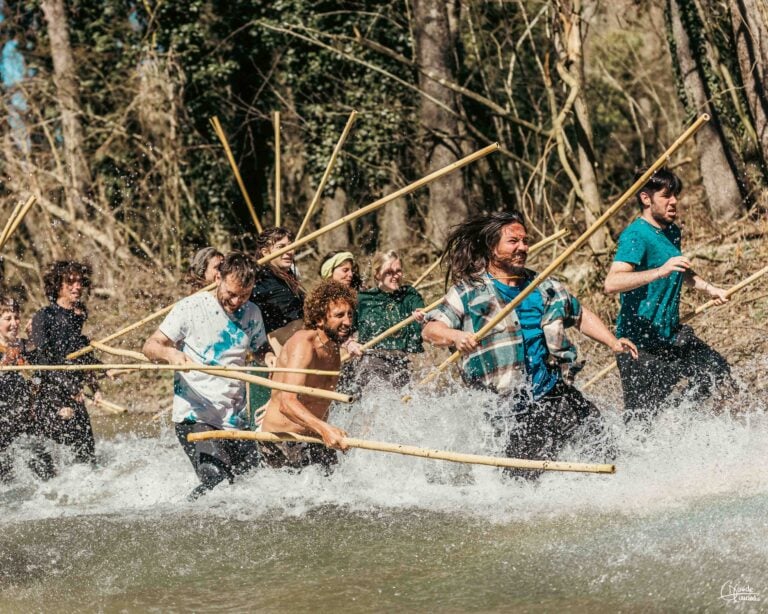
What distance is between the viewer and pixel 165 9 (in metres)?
18.9

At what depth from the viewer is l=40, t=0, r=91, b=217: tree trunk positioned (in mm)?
18297

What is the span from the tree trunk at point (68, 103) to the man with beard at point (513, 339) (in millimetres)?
12341

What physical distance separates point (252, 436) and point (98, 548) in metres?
1.04

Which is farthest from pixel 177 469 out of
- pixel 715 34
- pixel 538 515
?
pixel 715 34

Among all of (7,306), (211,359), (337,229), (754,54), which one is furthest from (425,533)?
(337,229)

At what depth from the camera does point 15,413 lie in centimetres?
884

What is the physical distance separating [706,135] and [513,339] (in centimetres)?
791

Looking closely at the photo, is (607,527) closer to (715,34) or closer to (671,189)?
(671,189)

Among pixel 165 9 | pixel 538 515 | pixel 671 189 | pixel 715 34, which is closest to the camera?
pixel 538 515

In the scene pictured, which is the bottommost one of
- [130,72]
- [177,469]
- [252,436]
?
[177,469]

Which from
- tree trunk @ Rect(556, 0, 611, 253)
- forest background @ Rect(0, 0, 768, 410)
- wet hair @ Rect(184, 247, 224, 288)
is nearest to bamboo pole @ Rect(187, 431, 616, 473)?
wet hair @ Rect(184, 247, 224, 288)

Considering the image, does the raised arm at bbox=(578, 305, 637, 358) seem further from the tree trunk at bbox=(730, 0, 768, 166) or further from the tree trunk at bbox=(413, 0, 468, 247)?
the tree trunk at bbox=(413, 0, 468, 247)

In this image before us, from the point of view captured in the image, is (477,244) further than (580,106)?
No

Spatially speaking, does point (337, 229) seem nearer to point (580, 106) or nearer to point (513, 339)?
point (580, 106)
